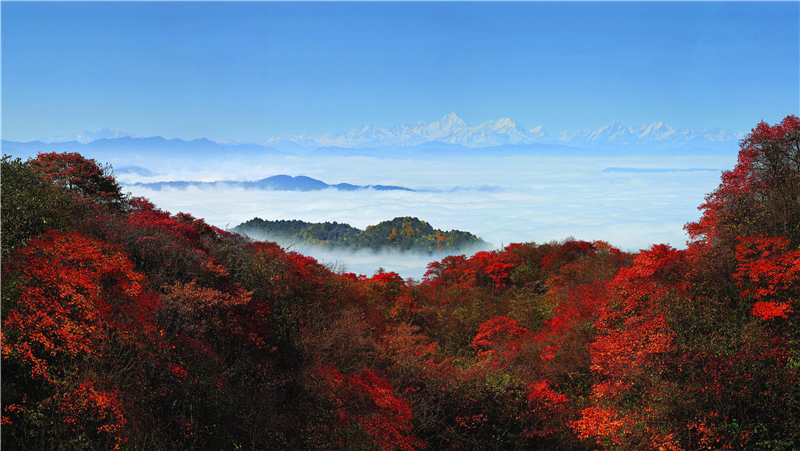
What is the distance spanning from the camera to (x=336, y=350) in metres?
22.5

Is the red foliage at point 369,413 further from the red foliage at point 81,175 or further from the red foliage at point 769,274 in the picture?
the red foliage at point 81,175

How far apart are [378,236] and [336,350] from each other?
309 ft

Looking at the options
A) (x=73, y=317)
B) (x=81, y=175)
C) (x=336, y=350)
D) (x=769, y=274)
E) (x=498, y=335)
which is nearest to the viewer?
(x=73, y=317)

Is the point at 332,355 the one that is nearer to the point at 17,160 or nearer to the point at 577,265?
the point at 17,160

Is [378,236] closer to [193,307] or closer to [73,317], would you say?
[193,307]

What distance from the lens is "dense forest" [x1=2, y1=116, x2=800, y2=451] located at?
562 inches

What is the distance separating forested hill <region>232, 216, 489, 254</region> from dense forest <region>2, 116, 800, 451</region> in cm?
8357

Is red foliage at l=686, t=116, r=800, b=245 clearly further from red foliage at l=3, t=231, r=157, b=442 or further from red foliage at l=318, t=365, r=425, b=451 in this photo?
red foliage at l=3, t=231, r=157, b=442

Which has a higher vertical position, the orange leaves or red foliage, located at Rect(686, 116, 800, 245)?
red foliage, located at Rect(686, 116, 800, 245)

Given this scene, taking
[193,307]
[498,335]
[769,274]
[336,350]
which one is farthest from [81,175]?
[769,274]

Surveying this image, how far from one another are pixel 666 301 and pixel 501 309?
20285mm

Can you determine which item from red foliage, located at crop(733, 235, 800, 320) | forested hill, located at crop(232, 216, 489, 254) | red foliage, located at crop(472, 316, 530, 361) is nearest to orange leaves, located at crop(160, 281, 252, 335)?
red foliage, located at crop(472, 316, 530, 361)

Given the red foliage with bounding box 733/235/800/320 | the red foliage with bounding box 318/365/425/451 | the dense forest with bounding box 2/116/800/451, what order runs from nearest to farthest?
the dense forest with bounding box 2/116/800/451 < the red foliage with bounding box 318/365/425/451 < the red foliage with bounding box 733/235/800/320

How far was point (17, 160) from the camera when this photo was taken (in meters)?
20.6
